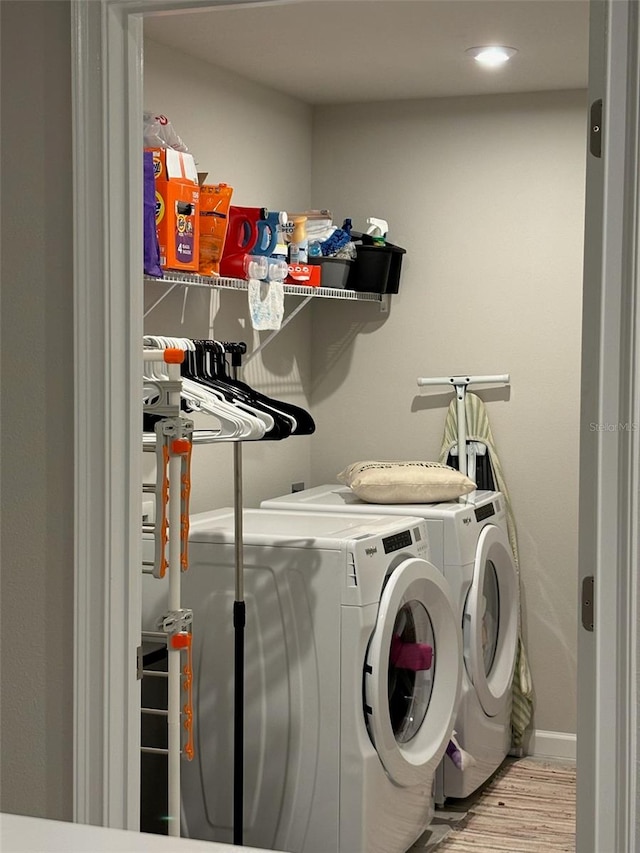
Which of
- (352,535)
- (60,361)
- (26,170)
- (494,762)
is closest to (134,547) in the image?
(60,361)

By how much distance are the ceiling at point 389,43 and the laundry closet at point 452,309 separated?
0.17 meters

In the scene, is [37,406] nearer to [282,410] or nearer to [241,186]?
[282,410]

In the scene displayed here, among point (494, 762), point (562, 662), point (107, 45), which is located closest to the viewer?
point (107, 45)

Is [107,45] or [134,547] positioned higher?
[107,45]

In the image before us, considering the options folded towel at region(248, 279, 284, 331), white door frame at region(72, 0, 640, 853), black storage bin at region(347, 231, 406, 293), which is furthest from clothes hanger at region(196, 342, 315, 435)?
black storage bin at region(347, 231, 406, 293)

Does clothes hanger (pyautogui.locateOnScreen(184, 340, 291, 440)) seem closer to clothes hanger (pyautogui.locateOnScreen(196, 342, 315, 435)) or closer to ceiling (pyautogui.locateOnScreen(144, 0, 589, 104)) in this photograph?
clothes hanger (pyautogui.locateOnScreen(196, 342, 315, 435))

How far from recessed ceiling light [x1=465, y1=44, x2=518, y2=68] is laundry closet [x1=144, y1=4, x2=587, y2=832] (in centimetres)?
55

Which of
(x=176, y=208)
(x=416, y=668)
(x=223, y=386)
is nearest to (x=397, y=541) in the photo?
(x=416, y=668)

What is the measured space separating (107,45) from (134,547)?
0.82 metres

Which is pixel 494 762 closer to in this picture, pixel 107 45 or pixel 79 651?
pixel 79 651

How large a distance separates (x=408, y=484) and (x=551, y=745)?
1271 millimetres

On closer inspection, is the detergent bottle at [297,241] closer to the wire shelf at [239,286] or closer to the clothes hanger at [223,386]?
the wire shelf at [239,286]

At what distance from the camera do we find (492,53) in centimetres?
341

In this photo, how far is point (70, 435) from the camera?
72.5 inches
